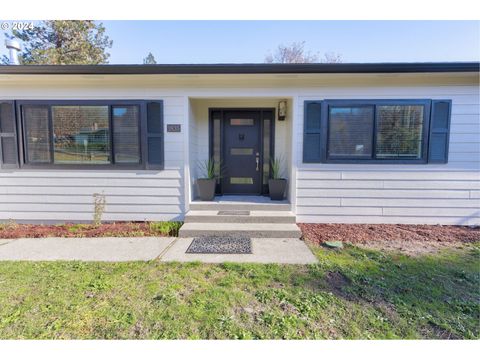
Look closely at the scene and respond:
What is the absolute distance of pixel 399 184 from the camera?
4.43 m

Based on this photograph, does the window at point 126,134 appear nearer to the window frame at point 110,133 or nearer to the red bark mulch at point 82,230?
the window frame at point 110,133

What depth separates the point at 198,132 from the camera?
5.31m

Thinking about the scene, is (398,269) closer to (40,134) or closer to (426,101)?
(426,101)

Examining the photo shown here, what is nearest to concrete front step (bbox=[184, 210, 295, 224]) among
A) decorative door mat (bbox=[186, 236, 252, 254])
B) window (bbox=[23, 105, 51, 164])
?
decorative door mat (bbox=[186, 236, 252, 254])

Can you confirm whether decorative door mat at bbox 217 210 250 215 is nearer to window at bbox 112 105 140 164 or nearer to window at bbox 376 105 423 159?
window at bbox 112 105 140 164

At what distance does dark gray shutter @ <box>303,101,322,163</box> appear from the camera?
4.33 meters

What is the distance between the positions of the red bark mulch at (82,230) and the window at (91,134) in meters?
1.06

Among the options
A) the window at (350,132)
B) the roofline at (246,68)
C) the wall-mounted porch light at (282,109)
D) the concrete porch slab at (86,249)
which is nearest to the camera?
the concrete porch slab at (86,249)

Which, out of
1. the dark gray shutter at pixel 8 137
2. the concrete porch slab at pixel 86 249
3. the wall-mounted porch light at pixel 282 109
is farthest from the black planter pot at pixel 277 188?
the dark gray shutter at pixel 8 137

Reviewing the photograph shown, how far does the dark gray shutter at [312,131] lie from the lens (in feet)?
14.2

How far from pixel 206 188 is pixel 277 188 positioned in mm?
1373

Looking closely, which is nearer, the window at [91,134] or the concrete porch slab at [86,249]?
the concrete porch slab at [86,249]

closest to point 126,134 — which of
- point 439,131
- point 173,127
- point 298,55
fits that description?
point 173,127
